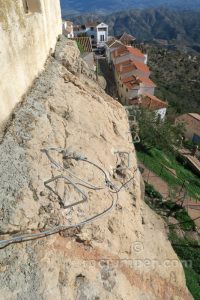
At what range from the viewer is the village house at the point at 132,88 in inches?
1282

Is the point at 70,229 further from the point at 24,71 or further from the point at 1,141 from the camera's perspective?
the point at 24,71

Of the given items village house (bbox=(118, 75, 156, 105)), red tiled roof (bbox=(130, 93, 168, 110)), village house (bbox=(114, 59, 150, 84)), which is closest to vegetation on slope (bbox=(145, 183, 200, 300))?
red tiled roof (bbox=(130, 93, 168, 110))

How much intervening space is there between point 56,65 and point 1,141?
4353mm

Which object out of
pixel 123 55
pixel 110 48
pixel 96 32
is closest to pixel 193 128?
pixel 123 55

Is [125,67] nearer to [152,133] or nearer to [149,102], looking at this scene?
[149,102]

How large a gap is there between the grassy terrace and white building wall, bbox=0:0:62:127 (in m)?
11.9

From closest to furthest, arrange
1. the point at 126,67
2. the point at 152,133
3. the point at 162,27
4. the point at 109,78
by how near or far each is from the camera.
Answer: the point at 152,133 → the point at 126,67 → the point at 109,78 → the point at 162,27

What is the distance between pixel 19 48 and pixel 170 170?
15.4 m

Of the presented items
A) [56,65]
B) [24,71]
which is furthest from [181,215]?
[24,71]

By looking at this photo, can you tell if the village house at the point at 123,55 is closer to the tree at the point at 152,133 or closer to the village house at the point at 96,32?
the village house at the point at 96,32

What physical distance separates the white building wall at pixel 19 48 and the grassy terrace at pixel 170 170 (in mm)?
11924

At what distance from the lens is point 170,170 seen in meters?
19.8

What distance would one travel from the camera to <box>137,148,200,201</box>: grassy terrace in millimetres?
18223

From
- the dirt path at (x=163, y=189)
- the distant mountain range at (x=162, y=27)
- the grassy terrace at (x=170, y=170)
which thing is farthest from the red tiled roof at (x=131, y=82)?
the distant mountain range at (x=162, y=27)
